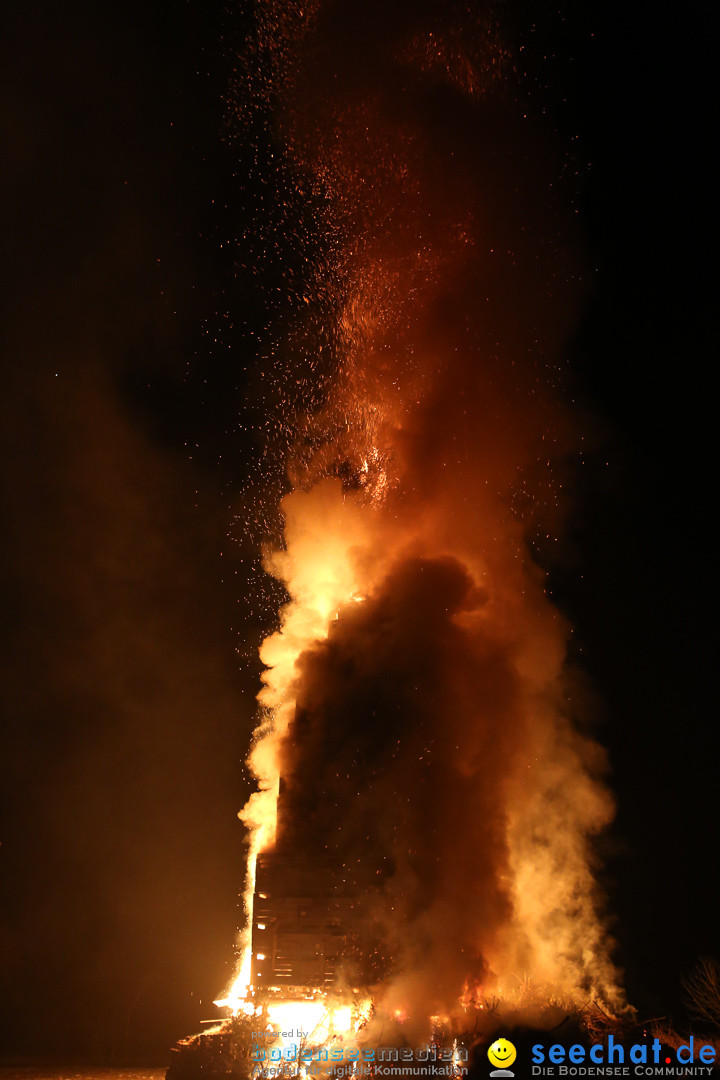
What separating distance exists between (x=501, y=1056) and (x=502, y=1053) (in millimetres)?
61

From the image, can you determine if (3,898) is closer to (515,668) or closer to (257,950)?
(257,950)

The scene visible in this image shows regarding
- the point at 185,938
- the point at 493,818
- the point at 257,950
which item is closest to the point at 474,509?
the point at 493,818

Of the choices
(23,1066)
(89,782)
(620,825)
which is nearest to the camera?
(23,1066)

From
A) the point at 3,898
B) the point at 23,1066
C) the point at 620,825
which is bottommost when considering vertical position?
the point at 23,1066

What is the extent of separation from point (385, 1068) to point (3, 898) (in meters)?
24.6

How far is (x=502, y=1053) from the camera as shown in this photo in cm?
1525

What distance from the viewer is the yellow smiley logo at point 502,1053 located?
1513cm

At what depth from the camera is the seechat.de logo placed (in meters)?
14.9

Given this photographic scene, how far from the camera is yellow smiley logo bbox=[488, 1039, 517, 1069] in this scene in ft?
49.6

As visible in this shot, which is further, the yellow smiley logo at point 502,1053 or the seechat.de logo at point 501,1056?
the yellow smiley logo at point 502,1053

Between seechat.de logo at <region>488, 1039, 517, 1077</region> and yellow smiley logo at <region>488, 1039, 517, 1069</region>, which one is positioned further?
yellow smiley logo at <region>488, 1039, 517, 1069</region>

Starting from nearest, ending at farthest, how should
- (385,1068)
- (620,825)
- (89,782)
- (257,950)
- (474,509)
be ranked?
1. (385,1068)
2. (257,950)
3. (474,509)
4. (620,825)
5. (89,782)

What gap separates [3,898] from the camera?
111 ft

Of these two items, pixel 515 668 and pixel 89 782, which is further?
pixel 89 782
